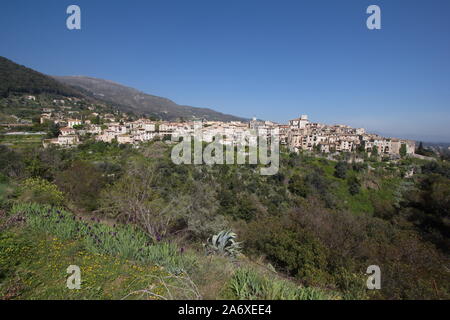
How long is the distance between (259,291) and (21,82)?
7563 centimetres

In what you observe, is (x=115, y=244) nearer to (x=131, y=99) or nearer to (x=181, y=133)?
(x=181, y=133)

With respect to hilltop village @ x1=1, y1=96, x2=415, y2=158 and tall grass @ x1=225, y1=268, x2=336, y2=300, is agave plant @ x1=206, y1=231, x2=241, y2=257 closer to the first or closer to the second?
tall grass @ x1=225, y1=268, x2=336, y2=300

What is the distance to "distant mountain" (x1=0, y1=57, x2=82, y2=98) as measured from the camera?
4814 centimetres

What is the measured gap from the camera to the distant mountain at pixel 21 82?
158 ft

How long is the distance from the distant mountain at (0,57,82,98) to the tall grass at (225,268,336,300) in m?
65.2

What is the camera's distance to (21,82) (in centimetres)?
5259

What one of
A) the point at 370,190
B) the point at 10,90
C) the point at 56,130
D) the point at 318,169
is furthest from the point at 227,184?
the point at 10,90

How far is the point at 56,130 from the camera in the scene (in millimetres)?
33531

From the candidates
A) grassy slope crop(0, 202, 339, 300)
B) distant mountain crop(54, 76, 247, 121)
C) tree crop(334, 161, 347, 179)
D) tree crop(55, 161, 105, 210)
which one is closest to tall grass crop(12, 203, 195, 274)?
grassy slope crop(0, 202, 339, 300)

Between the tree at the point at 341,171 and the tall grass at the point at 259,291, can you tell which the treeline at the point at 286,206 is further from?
the tall grass at the point at 259,291

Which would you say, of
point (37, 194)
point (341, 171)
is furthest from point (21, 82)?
point (341, 171)
